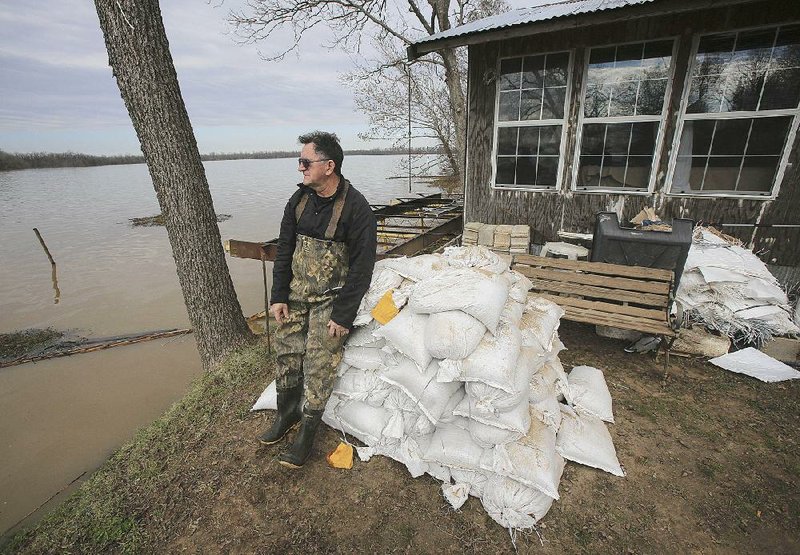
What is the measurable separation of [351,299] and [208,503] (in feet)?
5.12

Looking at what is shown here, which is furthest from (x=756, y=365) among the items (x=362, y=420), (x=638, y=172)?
(x=362, y=420)

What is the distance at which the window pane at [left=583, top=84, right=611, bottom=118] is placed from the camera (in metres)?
4.73

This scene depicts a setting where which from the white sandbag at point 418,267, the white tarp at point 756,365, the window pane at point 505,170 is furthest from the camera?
the window pane at point 505,170

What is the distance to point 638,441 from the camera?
2584 millimetres

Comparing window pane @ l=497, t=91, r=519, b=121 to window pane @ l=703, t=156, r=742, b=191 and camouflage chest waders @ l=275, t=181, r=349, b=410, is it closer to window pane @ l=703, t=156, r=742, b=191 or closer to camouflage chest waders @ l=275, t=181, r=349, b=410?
window pane @ l=703, t=156, r=742, b=191

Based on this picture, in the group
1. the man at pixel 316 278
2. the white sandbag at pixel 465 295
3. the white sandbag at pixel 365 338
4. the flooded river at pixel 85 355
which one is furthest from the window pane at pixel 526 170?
the flooded river at pixel 85 355

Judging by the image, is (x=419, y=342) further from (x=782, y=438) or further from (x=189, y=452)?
(x=782, y=438)

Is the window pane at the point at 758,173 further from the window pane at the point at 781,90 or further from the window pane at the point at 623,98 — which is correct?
the window pane at the point at 623,98

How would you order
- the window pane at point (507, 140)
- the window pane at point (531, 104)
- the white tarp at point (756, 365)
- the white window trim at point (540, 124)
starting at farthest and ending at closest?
the window pane at point (507, 140), the window pane at point (531, 104), the white window trim at point (540, 124), the white tarp at point (756, 365)

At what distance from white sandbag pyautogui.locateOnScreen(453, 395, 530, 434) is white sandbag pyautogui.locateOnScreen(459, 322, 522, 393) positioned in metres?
0.18

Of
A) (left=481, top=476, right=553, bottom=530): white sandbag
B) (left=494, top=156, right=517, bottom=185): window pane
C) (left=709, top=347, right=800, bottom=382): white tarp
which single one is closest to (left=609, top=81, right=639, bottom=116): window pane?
(left=494, top=156, right=517, bottom=185): window pane

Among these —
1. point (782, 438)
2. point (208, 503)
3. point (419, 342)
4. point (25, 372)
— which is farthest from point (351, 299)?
point (25, 372)

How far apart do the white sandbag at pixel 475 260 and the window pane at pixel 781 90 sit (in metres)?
4.16

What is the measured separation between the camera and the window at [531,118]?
195 inches
